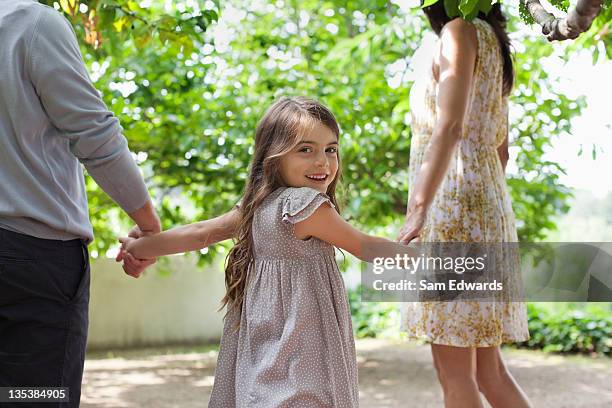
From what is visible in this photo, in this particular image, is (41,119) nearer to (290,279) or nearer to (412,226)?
(290,279)

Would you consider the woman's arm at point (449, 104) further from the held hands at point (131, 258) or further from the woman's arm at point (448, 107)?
the held hands at point (131, 258)

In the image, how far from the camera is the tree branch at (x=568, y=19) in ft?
5.93

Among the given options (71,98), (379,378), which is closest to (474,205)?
(71,98)

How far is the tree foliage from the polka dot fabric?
3.05 metres

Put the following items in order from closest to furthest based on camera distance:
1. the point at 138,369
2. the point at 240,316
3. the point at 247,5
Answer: the point at 240,316, the point at 138,369, the point at 247,5

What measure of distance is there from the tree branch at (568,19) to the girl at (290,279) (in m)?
0.67

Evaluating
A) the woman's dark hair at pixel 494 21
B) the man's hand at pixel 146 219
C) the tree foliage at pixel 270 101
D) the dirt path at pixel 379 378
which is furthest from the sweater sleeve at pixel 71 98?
the dirt path at pixel 379 378

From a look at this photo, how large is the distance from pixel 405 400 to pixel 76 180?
3957 mm

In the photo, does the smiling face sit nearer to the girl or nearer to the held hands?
the girl

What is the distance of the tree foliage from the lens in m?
5.69

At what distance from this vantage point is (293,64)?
6.17 metres

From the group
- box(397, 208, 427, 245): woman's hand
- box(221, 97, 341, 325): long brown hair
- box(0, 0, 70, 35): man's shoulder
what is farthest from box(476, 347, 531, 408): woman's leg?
box(0, 0, 70, 35): man's shoulder

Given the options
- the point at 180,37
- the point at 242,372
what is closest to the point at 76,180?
the point at 242,372

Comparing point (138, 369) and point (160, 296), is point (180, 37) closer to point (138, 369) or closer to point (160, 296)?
point (138, 369)
